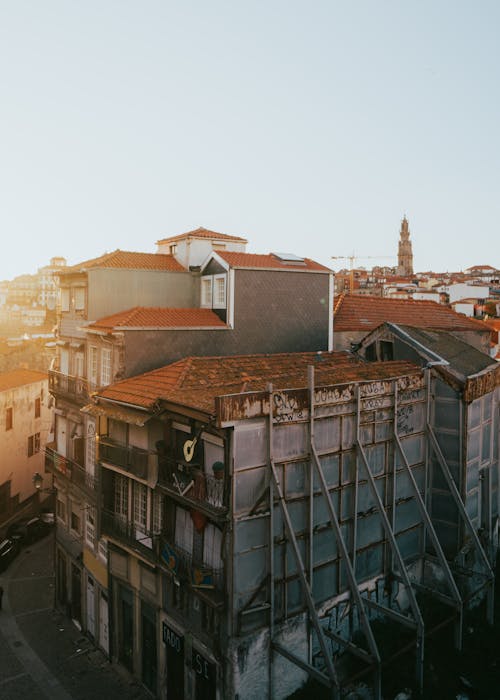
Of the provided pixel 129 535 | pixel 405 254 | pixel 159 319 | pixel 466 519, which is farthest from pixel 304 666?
pixel 405 254

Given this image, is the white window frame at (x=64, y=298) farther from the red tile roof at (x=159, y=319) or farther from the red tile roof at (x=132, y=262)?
the red tile roof at (x=159, y=319)

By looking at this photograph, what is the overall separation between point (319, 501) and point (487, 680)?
23.4ft

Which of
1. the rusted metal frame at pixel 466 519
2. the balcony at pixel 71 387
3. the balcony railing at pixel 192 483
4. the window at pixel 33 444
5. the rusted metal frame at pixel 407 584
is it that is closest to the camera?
the balcony railing at pixel 192 483

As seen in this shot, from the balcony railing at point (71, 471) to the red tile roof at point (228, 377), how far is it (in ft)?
14.0

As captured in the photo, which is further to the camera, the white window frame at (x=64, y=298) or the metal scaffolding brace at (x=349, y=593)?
the white window frame at (x=64, y=298)

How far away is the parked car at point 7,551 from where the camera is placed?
96.3 feet

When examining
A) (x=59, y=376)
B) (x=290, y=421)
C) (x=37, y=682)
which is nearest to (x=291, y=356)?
(x=290, y=421)

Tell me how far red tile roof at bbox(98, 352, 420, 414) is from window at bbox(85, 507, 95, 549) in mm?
5740

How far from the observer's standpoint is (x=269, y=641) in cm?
1534

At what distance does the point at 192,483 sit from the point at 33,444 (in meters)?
24.6

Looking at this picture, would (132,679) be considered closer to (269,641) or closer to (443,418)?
(269,641)

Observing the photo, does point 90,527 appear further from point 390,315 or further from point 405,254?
point 405,254

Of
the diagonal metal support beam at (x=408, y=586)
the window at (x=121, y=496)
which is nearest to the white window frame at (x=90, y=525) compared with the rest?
the window at (x=121, y=496)

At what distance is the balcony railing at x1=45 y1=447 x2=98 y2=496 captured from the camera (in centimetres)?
2247
